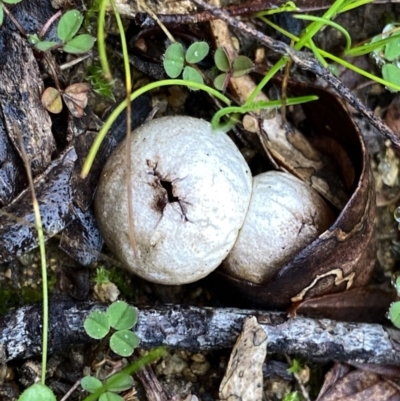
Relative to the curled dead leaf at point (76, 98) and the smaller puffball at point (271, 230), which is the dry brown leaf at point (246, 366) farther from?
the curled dead leaf at point (76, 98)

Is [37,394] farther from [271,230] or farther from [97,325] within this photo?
[271,230]

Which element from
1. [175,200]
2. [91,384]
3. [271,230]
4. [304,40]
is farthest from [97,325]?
[304,40]

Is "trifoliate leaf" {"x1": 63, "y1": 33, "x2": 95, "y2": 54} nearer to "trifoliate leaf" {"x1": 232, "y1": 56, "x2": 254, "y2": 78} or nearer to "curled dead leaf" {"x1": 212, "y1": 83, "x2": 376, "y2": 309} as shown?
"trifoliate leaf" {"x1": 232, "y1": 56, "x2": 254, "y2": 78}

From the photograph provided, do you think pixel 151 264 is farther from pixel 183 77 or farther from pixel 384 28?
pixel 384 28

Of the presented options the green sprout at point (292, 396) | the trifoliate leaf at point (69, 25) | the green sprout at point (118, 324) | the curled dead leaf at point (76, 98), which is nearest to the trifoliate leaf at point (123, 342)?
the green sprout at point (118, 324)

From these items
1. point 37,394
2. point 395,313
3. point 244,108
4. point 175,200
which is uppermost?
point 244,108

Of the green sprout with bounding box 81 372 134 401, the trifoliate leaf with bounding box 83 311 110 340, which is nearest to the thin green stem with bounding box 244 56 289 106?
the trifoliate leaf with bounding box 83 311 110 340
